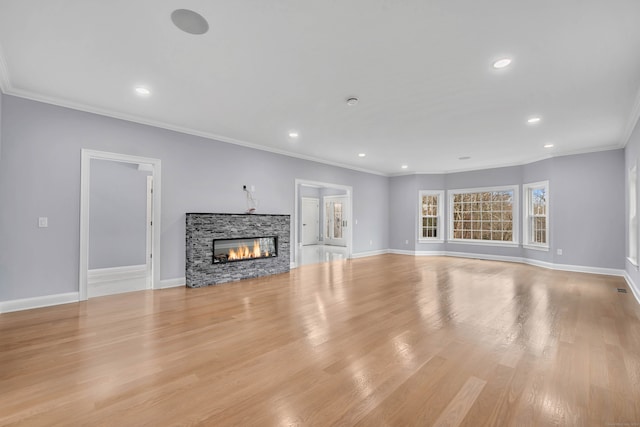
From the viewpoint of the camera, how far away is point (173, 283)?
4.81 m

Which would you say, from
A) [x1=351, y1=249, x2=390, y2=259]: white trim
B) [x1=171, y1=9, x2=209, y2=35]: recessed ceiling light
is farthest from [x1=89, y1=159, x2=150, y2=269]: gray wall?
[x1=351, y1=249, x2=390, y2=259]: white trim

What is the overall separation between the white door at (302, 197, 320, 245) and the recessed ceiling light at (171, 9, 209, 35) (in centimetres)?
927

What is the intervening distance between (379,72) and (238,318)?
3.12 meters

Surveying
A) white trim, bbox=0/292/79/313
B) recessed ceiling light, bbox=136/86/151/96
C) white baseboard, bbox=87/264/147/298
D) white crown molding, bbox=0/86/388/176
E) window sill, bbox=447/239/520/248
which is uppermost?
recessed ceiling light, bbox=136/86/151/96

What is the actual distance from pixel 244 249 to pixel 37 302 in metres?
2.93

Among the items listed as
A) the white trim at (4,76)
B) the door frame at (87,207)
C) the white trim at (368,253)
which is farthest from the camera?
the white trim at (368,253)

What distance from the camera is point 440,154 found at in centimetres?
668

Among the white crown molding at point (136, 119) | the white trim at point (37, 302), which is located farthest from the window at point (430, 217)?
the white trim at point (37, 302)

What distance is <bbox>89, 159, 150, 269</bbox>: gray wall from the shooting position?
18.6 feet

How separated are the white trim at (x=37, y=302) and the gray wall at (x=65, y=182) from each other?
60 mm

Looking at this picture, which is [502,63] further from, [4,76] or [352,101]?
[4,76]

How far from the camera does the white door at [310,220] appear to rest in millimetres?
11695

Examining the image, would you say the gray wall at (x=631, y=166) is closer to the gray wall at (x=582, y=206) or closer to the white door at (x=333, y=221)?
the gray wall at (x=582, y=206)

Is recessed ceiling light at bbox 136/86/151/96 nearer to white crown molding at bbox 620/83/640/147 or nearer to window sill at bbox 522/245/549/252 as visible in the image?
white crown molding at bbox 620/83/640/147
